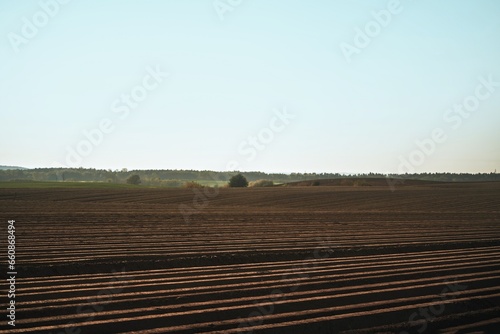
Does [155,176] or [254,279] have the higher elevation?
[155,176]

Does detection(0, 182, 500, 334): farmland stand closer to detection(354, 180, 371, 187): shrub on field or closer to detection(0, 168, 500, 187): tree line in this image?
detection(354, 180, 371, 187): shrub on field

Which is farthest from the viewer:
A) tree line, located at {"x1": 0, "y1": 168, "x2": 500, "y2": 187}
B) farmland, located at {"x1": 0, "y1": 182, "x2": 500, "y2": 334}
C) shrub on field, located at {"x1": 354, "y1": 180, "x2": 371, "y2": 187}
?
tree line, located at {"x1": 0, "y1": 168, "x2": 500, "y2": 187}

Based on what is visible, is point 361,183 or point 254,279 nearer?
point 254,279

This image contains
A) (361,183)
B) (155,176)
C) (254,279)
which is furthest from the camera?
(155,176)

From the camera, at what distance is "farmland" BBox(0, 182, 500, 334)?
217 inches

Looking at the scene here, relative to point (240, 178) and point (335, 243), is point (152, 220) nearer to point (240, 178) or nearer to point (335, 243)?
point (335, 243)

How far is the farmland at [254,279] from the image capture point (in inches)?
217

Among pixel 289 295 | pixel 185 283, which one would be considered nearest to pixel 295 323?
pixel 289 295

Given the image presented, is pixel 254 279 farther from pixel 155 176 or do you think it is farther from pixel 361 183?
pixel 155 176

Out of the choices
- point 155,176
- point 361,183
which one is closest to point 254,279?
point 361,183

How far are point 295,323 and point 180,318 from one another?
1.31 m

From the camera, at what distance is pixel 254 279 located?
24.2ft

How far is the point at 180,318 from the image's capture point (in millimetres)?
5492

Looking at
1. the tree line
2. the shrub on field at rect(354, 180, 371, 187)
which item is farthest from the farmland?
the tree line
